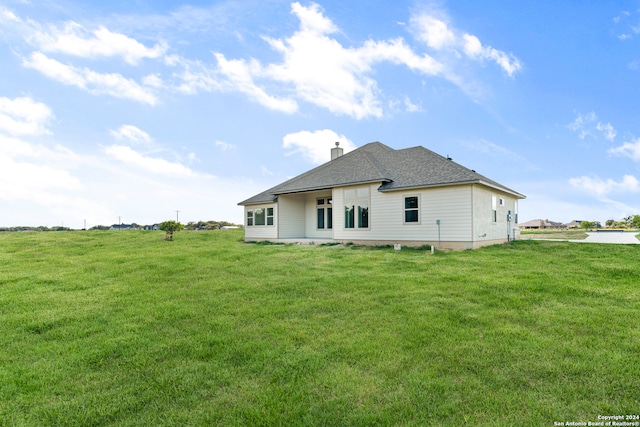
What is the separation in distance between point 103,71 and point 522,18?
674 inches

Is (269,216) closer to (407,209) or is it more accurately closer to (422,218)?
(407,209)

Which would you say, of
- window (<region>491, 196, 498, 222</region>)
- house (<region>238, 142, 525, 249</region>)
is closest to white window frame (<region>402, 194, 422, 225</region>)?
house (<region>238, 142, 525, 249</region>)

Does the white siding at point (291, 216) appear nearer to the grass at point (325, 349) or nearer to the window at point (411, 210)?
the window at point (411, 210)

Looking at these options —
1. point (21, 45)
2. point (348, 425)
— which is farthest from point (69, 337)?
point (21, 45)

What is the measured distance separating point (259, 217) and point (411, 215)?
10.7 meters

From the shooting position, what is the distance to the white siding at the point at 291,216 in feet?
66.3

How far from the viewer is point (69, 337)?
4.88 m

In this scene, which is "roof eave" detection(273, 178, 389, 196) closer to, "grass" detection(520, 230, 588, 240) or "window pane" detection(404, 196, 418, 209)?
"window pane" detection(404, 196, 418, 209)

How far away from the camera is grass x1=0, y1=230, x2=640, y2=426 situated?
2924mm

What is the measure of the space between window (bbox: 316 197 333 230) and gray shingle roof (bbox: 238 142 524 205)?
1715 mm

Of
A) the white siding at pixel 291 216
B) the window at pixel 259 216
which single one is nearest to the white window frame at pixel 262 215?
the window at pixel 259 216

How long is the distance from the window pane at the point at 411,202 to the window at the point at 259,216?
9.17 meters

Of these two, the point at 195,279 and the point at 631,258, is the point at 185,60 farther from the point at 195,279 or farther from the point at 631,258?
the point at 631,258

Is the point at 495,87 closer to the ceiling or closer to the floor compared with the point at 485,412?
closer to the ceiling
